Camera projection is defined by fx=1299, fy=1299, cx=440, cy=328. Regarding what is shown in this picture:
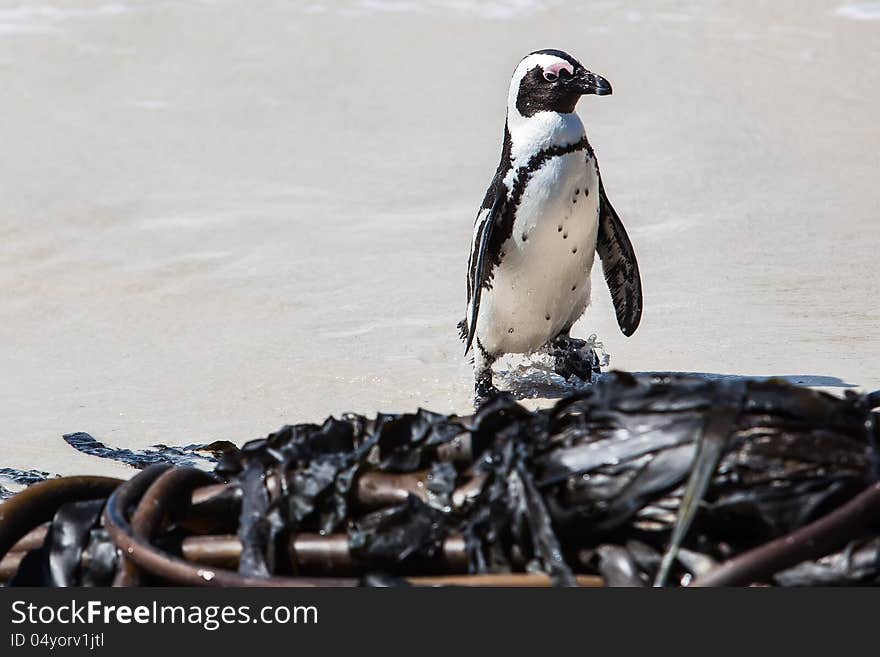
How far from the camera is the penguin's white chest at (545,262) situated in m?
4.22

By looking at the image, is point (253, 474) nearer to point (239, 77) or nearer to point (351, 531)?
point (351, 531)

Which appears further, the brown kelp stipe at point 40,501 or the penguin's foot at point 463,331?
the penguin's foot at point 463,331

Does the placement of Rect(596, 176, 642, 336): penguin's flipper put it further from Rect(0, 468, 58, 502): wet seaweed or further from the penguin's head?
Rect(0, 468, 58, 502): wet seaweed

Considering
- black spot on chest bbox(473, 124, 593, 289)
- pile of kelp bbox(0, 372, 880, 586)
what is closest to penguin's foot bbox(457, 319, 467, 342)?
black spot on chest bbox(473, 124, 593, 289)

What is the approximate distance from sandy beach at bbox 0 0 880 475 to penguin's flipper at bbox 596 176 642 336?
14 cm

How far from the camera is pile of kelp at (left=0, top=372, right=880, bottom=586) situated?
5.05 feet

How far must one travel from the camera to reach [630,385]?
67.5 inches

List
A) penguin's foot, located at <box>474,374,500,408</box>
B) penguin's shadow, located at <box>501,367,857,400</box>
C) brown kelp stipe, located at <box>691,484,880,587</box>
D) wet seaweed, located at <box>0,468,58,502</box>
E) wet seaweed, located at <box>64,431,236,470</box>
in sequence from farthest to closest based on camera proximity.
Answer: penguin's foot, located at <box>474,374,500,408</box>, penguin's shadow, located at <box>501,367,857,400</box>, wet seaweed, located at <box>64,431,236,470</box>, wet seaweed, located at <box>0,468,58,502</box>, brown kelp stipe, located at <box>691,484,880,587</box>

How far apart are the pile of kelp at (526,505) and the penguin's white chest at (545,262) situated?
2.44 metres

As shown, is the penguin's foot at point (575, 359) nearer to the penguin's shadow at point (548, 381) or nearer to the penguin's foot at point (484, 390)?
the penguin's shadow at point (548, 381)

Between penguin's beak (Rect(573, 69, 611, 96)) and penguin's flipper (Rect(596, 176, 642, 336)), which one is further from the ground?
penguin's beak (Rect(573, 69, 611, 96))

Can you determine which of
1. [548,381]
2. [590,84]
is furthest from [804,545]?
[548,381]

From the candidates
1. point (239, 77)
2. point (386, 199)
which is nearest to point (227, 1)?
point (239, 77)

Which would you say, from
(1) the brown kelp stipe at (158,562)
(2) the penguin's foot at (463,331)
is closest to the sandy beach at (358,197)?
(2) the penguin's foot at (463,331)
